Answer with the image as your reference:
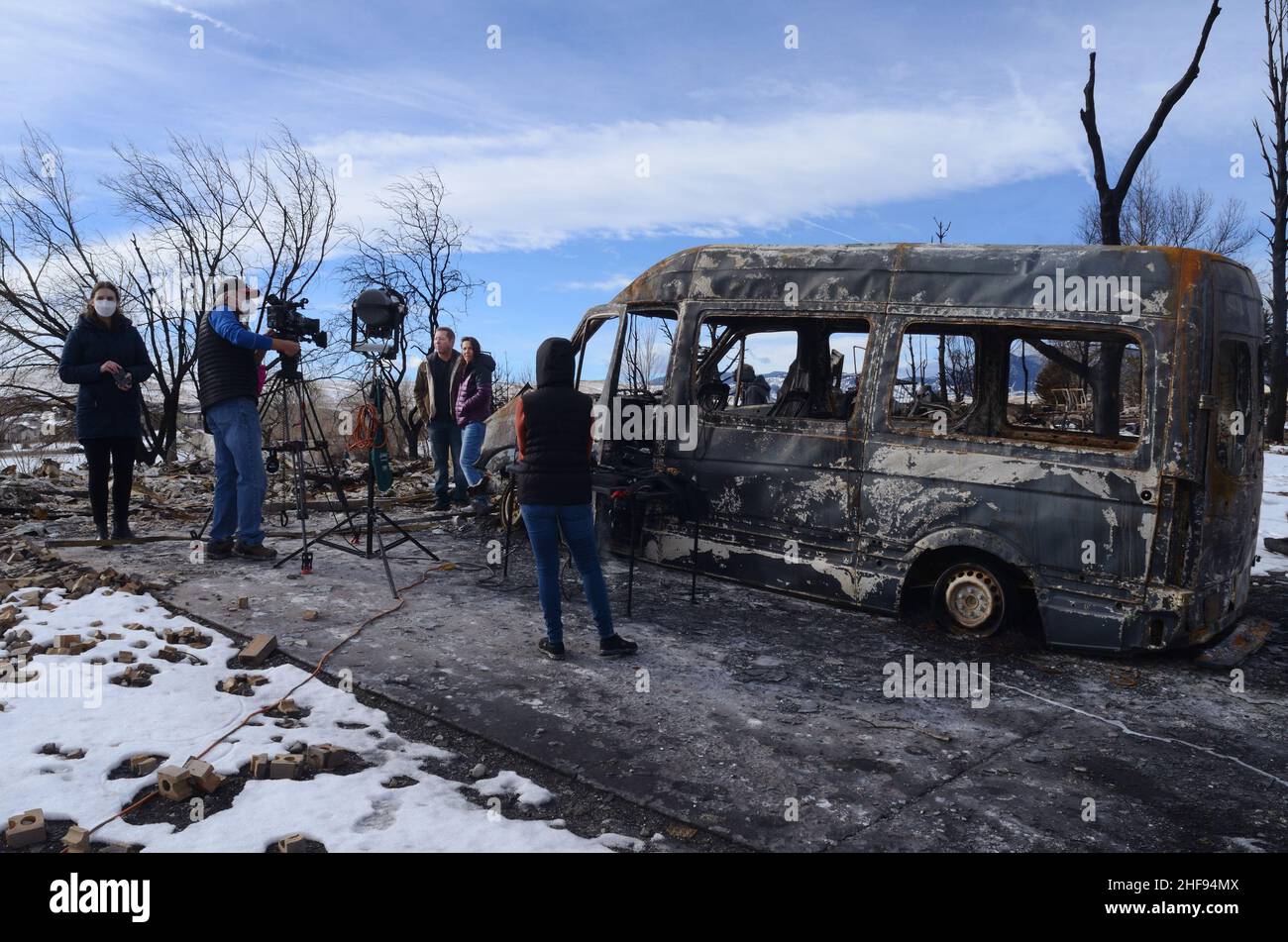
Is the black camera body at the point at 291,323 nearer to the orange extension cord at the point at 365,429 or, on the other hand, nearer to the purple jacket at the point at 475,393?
the orange extension cord at the point at 365,429


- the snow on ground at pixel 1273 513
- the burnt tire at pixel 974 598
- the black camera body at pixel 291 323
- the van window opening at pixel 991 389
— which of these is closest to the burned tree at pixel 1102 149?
the snow on ground at pixel 1273 513

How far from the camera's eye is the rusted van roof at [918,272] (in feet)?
16.3

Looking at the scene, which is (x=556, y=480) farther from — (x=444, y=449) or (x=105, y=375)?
(x=444, y=449)

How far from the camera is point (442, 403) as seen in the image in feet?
31.1

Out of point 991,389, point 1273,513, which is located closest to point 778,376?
point 991,389

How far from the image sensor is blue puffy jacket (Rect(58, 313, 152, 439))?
6.86 metres

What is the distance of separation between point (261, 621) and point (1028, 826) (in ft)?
14.5

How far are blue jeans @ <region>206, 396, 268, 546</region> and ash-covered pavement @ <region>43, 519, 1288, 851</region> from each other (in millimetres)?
551

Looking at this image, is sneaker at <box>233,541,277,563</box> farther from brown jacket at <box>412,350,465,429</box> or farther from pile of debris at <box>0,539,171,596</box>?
brown jacket at <box>412,350,465,429</box>

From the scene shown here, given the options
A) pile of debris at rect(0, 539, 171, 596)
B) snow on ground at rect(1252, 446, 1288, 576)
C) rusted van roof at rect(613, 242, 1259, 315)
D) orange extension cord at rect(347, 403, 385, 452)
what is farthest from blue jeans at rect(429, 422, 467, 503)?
snow on ground at rect(1252, 446, 1288, 576)

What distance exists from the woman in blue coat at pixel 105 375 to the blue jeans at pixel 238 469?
2.73 ft

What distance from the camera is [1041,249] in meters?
5.33
